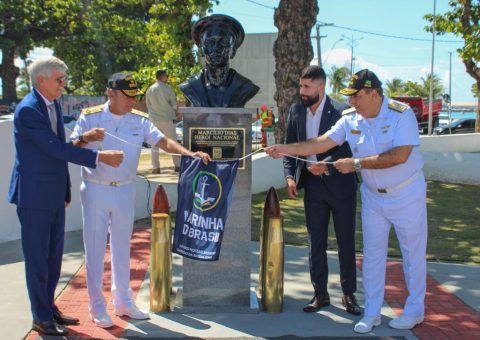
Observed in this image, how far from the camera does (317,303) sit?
195 inches

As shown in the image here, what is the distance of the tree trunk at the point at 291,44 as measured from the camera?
422 inches

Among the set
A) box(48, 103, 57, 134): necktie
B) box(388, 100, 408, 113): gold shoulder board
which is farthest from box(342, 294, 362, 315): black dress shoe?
box(48, 103, 57, 134): necktie

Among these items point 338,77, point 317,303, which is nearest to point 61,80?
point 317,303

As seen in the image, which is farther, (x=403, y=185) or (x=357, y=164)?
(x=403, y=185)

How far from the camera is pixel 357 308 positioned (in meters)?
4.88

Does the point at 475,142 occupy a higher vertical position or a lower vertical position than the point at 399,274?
higher

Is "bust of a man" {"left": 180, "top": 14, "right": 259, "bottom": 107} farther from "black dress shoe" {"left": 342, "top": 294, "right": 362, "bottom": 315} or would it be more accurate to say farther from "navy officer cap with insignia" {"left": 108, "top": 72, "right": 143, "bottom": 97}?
"black dress shoe" {"left": 342, "top": 294, "right": 362, "bottom": 315}

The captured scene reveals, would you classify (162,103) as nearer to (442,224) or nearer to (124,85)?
(442,224)

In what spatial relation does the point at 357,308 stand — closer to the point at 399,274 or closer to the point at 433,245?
the point at 399,274

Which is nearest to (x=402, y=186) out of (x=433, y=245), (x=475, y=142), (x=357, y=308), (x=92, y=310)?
(x=357, y=308)

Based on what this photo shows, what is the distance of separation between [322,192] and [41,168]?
2.30 metres

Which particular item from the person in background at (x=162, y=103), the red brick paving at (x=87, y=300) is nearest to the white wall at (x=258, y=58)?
the person in background at (x=162, y=103)

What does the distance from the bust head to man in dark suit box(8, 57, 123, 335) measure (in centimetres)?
130

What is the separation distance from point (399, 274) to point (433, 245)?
1671mm
